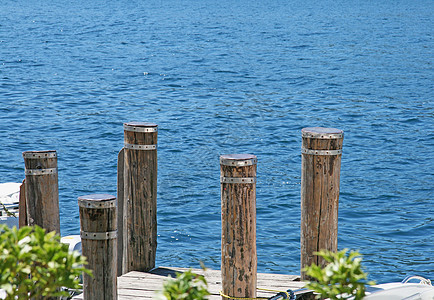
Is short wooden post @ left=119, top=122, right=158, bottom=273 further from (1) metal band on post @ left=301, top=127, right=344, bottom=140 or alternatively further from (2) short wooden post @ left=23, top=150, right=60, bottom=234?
(1) metal band on post @ left=301, top=127, right=344, bottom=140

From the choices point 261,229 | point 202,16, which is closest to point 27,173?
point 261,229

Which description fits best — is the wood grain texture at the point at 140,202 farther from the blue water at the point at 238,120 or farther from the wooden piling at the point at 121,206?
the blue water at the point at 238,120

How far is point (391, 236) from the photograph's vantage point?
13.2 metres

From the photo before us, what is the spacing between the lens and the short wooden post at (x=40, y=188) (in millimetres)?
5945

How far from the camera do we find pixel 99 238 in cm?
520

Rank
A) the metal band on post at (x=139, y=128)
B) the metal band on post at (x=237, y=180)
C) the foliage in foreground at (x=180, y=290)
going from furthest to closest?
the metal band on post at (x=139, y=128)
the metal band on post at (x=237, y=180)
the foliage in foreground at (x=180, y=290)

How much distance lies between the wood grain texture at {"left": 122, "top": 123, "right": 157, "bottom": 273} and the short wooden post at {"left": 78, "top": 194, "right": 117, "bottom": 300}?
1.67 meters

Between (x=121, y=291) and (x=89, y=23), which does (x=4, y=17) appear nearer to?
(x=89, y=23)

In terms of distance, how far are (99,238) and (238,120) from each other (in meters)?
17.5

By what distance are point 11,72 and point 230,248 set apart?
29.3 metres

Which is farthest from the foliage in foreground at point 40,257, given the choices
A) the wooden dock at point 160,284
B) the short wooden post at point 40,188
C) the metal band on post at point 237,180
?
the wooden dock at point 160,284

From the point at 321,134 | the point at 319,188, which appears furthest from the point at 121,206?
the point at 321,134

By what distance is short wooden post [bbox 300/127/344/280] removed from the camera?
5949mm

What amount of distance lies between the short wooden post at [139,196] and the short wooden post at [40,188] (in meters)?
1.11
